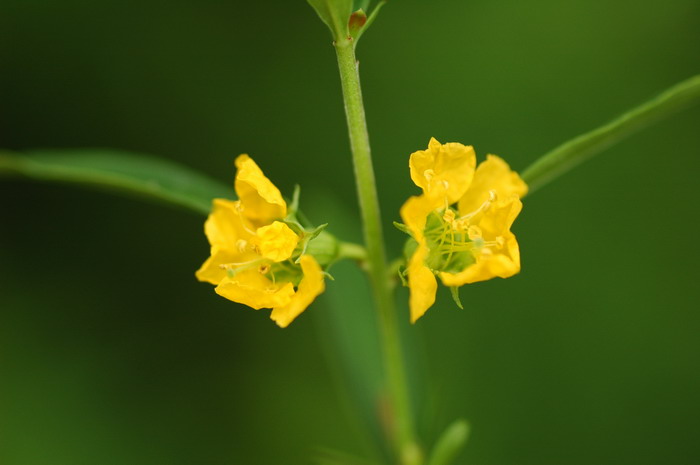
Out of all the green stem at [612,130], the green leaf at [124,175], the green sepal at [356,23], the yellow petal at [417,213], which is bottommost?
the yellow petal at [417,213]

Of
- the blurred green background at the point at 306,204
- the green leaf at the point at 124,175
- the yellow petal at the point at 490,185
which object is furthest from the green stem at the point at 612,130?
the blurred green background at the point at 306,204

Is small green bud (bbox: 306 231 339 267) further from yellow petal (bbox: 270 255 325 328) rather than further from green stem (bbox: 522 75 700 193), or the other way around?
green stem (bbox: 522 75 700 193)

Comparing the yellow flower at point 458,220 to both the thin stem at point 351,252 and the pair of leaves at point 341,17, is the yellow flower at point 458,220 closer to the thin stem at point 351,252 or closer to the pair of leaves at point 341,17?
the thin stem at point 351,252

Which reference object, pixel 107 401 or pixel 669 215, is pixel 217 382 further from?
pixel 669 215

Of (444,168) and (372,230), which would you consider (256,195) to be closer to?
(372,230)

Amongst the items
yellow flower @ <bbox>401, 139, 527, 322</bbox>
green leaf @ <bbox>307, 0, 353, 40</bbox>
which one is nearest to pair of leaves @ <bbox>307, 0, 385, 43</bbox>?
green leaf @ <bbox>307, 0, 353, 40</bbox>

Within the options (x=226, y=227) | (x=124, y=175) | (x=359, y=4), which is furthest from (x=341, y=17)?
(x=124, y=175)

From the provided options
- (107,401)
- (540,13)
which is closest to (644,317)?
(540,13)

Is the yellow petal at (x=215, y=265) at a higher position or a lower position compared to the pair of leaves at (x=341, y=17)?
lower
